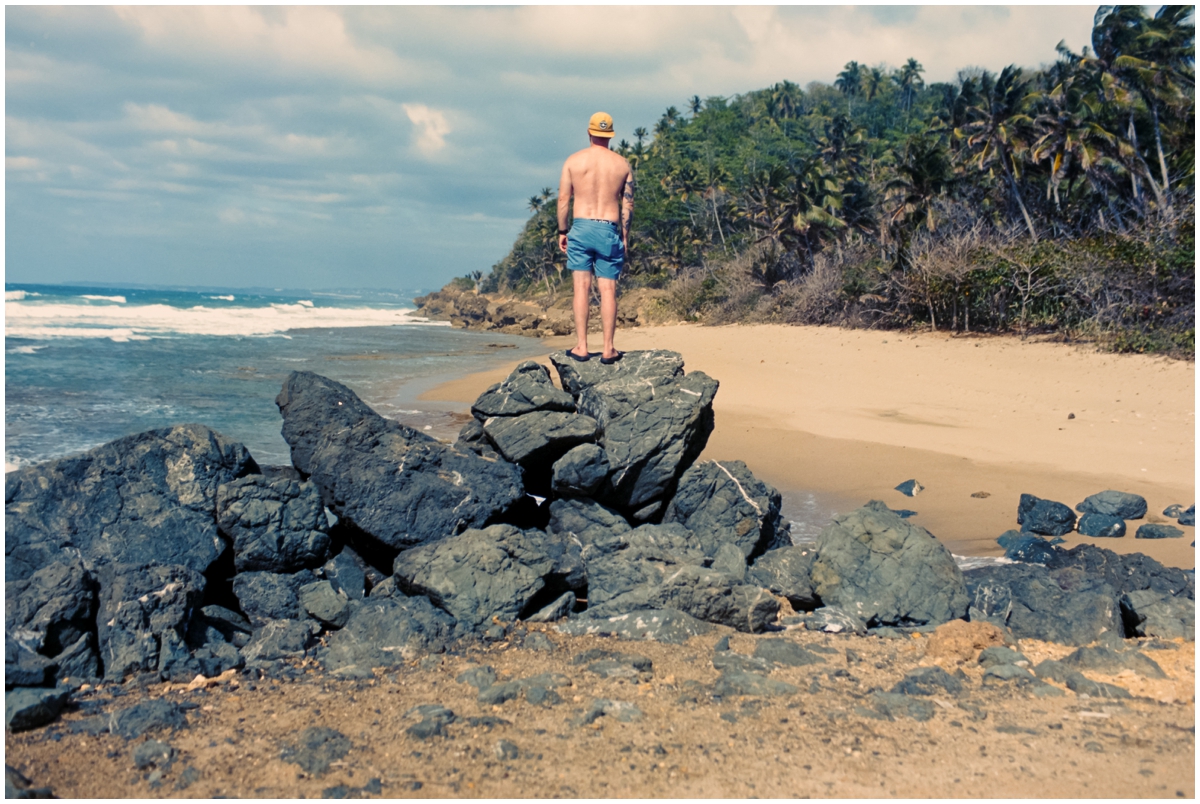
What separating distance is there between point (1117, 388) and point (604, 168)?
46.0ft

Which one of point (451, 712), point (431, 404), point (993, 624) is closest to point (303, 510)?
point (451, 712)

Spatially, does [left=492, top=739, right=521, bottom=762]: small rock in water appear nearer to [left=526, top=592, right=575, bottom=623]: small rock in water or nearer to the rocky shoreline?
Result: the rocky shoreline

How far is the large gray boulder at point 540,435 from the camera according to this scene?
6.50 metres

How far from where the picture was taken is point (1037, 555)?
7078mm

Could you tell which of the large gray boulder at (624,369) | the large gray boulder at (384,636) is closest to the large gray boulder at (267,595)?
the large gray boulder at (384,636)

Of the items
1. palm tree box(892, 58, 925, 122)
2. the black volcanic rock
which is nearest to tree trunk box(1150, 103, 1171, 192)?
the black volcanic rock

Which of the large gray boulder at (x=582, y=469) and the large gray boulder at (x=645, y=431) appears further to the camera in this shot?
the large gray boulder at (x=645, y=431)

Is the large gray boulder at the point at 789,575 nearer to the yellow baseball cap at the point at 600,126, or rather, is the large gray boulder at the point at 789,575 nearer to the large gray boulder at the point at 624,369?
the large gray boulder at the point at 624,369

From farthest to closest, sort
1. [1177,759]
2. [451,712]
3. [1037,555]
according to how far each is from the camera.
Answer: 1. [1037,555]
2. [451,712]
3. [1177,759]

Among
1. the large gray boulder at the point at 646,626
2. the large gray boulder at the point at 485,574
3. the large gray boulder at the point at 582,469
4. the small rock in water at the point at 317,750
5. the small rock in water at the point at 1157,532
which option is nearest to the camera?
the small rock in water at the point at 317,750

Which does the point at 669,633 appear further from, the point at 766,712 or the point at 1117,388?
the point at 1117,388

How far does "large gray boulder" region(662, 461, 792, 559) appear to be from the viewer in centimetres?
656

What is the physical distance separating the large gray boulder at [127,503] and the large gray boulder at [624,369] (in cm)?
266

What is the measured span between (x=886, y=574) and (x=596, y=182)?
3.56 metres
